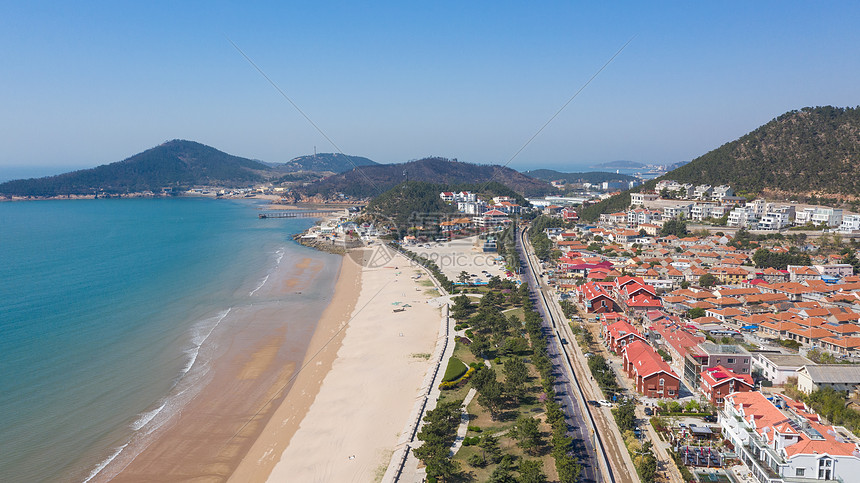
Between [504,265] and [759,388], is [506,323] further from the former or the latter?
[504,265]

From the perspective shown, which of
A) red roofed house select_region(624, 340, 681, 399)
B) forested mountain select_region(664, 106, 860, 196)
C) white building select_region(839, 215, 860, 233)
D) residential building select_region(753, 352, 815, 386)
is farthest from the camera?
forested mountain select_region(664, 106, 860, 196)

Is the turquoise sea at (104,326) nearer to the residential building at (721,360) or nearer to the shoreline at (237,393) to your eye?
the shoreline at (237,393)

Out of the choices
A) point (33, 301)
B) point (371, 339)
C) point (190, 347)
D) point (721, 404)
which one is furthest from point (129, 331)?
point (721, 404)

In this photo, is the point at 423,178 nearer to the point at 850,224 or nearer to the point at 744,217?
the point at 744,217

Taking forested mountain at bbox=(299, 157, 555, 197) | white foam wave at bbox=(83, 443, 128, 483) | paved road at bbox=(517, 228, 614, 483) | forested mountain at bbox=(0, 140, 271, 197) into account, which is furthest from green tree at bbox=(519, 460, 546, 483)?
forested mountain at bbox=(0, 140, 271, 197)

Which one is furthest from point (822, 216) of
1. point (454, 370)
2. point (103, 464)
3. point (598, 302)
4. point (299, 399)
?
point (103, 464)

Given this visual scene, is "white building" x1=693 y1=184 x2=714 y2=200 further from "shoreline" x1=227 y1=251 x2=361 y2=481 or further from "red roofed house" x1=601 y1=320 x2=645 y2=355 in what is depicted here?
"shoreline" x1=227 y1=251 x2=361 y2=481
